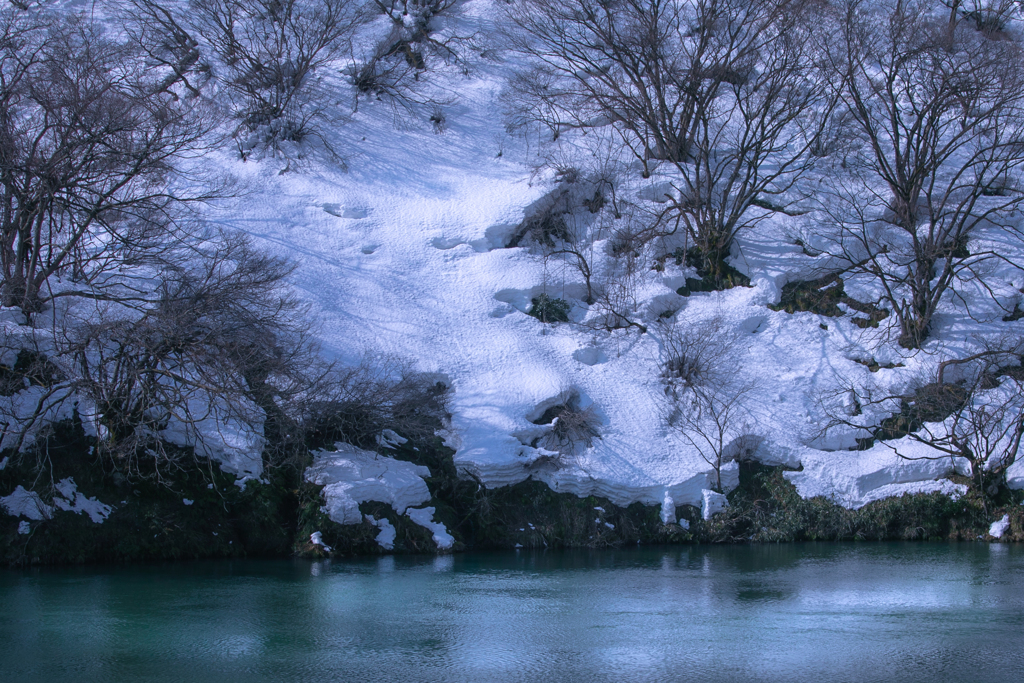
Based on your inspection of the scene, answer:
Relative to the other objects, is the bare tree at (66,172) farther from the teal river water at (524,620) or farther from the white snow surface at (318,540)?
the teal river water at (524,620)

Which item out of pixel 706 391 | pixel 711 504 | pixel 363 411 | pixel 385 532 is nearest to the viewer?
pixel 385 532

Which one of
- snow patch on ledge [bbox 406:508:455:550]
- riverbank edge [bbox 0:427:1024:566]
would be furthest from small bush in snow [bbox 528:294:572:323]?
snow patch on ledge [bbox 406:508:455:550]

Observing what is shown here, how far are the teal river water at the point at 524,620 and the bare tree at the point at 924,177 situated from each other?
8358mm

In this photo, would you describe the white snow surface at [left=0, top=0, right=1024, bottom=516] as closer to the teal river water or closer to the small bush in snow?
the small bush in snow

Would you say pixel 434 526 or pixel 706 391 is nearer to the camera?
pixel 434 526

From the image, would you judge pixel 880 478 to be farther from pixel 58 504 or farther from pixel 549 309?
pixel 58 504

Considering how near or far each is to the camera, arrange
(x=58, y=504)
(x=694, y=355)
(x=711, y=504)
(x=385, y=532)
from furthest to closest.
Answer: (x=694, y=355) < (x=711, y=504) < (x=385, y=532) < (x=58, y=504)

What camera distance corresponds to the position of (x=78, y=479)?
544 inches

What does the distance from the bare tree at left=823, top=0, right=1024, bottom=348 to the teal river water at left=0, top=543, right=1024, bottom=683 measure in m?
8.36

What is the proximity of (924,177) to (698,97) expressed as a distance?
6.48 m

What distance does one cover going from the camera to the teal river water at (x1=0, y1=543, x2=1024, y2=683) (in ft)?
26.0

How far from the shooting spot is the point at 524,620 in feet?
32.3

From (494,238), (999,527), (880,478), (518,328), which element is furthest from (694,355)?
(999,527)

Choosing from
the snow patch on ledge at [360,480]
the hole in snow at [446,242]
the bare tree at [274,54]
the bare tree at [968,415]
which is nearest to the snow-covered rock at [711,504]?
the bare tree at [968,415]
